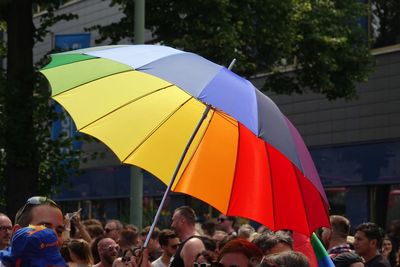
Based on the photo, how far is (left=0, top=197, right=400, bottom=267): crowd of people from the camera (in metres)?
4.81

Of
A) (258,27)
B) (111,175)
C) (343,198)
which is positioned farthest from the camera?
(111,175)

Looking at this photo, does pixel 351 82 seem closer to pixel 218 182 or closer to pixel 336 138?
pixel 336 138

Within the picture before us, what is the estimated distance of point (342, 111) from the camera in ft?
84.1

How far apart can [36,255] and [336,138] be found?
2133 centimetres

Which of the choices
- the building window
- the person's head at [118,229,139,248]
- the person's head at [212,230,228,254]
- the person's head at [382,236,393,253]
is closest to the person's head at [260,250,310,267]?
the person's head at [212,230,228,254]

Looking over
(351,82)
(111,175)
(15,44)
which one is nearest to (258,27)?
(351,82)

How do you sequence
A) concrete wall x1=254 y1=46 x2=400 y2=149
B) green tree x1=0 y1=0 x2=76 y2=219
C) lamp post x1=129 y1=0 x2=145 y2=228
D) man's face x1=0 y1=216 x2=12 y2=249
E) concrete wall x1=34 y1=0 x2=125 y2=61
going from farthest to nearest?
1. concrete wall x1=34 y1=0 x2=125 y2=61
2. concrete wall x1=254 y1=46 x2=400 y2=149
3. green tree x1=0 y1=0 x2=76 y2=219
4. lamp post x1=129 y1=0 x2=145 y2=228
5. man's face x1=0 y1=216 x2=12 y2=249

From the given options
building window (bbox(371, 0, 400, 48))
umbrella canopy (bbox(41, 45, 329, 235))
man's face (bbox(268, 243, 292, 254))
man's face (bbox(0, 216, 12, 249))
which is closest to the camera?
umbrella canopy (bbox(41, 45, 329, 235))

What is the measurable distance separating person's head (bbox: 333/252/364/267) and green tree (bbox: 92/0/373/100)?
1010cm

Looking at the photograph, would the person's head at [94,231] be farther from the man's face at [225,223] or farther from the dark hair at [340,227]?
the dark hair at [340,227]

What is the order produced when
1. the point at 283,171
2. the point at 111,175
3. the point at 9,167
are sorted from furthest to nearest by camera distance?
the point at 111,175, the point at 9,167, the point at 283,171

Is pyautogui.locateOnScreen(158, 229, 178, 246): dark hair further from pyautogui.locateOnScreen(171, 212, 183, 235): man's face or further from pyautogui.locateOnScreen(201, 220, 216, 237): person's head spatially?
pyautogui.locateOnScreen(201, 220, 216, 237): person's head

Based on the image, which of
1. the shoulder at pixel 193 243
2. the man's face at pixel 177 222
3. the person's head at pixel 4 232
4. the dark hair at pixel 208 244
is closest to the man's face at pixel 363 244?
the man's face at pixel 177 222

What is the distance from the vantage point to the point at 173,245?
1112 cm
